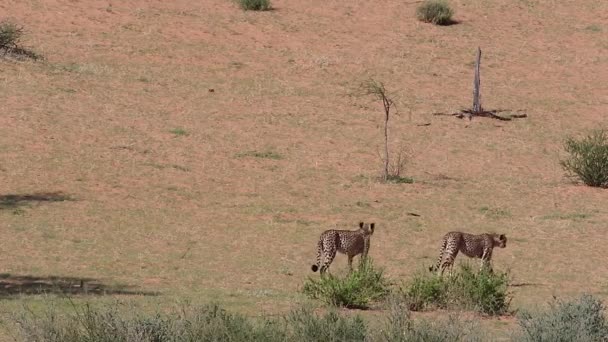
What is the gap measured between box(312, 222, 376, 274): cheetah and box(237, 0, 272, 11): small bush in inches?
961

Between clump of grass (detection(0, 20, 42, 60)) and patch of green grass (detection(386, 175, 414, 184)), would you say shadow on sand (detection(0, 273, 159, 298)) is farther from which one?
clump of grass (detection(0, 20, 42, 60))

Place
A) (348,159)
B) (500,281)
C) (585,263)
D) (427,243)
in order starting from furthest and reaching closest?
(348,159) → (427,243) → (585,263) → (500,281)

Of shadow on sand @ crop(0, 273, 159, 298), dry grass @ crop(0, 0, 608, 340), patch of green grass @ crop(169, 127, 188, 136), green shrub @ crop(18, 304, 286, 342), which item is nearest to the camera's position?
green shrub @ crop(18, 304, 286, 342)

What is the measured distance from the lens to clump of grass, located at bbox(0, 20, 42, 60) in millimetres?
33219

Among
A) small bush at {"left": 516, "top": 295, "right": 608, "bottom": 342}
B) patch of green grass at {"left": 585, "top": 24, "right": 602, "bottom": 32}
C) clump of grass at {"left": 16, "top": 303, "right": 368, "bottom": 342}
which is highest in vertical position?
patch of green grass at {"left": 585, "top": 24, "right": 602, "bottom": 32}

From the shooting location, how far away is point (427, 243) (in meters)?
21.3

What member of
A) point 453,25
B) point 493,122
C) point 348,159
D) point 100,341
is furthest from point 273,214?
point 453,25

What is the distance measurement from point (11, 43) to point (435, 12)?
14.4m

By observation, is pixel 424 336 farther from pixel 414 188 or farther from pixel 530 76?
pixel 530 76

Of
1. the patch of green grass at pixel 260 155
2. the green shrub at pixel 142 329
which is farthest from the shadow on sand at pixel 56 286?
the patch of green grass at pixel 260 155

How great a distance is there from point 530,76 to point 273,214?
51.3ft

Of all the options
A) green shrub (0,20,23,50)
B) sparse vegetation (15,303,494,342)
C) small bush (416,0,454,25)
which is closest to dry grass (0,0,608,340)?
small bush (416,0,454,25)

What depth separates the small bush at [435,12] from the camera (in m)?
40.6

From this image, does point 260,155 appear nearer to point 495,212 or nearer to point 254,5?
point 495,212
